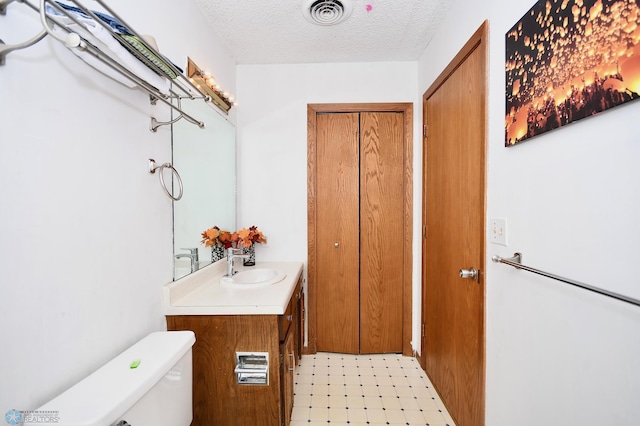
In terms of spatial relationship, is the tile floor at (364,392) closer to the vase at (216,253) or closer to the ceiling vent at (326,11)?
the vase at (216,253)

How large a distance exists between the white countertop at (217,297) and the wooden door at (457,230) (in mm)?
966

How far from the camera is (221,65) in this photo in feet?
6.53

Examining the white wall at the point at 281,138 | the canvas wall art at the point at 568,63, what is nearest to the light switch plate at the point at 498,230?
the canvas wall art at the point at 568,63

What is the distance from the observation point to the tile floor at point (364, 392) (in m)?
1.62

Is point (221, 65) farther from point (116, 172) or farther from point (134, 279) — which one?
point (134, 279)

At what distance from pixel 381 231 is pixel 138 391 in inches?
74.6

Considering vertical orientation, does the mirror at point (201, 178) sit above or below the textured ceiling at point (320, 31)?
below

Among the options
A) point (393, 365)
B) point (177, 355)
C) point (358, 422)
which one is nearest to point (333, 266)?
point (393, 365)

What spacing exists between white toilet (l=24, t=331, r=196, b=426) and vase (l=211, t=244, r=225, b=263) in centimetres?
77

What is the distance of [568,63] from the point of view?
2.56 ft

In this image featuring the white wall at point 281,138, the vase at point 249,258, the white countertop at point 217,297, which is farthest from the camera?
the white wall at point 281,138

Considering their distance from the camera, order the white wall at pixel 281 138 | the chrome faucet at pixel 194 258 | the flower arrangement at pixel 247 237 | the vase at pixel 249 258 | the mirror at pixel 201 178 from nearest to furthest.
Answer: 1. the mirror at pixel 201 178
2. the chrome faucet at pixel 194 258
3. the flower arrangement at pixel 247 237
4. the vase at pixel 249 258
5. the white wall at pixel 281 138

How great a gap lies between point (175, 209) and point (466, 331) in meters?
1.66

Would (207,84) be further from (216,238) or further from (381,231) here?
(381,231)
